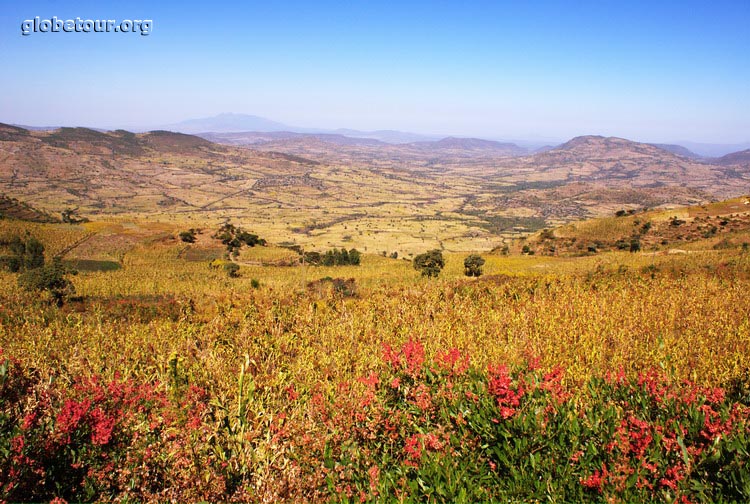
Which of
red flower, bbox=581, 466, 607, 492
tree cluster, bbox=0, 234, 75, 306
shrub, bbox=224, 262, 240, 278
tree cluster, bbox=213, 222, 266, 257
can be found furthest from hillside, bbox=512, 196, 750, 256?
red flower, bbox=581, 466, 607, 492

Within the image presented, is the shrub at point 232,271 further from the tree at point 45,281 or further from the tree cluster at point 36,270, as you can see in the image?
the tree at point 45,281

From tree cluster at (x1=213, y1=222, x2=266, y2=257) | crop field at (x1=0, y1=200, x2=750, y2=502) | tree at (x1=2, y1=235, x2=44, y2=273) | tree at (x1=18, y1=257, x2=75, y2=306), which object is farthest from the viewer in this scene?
tree cluster at (x1=213, y1=222, x2=266, y2=257)

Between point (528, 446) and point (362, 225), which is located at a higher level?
point (528, 446)

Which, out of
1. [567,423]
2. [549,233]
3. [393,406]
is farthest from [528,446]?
[549,233]

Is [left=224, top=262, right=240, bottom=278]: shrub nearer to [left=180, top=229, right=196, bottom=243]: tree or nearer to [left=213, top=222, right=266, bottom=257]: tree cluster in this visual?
[left=213, top=222, right=266, bottom=257]: tree cluster

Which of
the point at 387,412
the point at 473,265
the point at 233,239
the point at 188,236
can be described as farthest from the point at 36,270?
the point at 233,239

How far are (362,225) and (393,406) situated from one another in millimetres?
121804

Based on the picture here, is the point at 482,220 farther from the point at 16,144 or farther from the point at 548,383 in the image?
the point at 16,144

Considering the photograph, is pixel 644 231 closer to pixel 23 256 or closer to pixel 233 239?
pixel 233 239

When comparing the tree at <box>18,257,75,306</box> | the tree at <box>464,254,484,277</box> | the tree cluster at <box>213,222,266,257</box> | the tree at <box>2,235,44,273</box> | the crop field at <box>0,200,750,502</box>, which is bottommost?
the tree cluster at <box>213,222,266,257</box>

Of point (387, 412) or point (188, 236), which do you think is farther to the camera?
point (188, 236)

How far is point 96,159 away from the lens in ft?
653

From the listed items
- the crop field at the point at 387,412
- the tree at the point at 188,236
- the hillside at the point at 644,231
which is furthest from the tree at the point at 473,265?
the tree at the point at 188,236

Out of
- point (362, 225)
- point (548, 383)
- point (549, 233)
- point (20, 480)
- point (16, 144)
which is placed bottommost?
point (362, 225)
